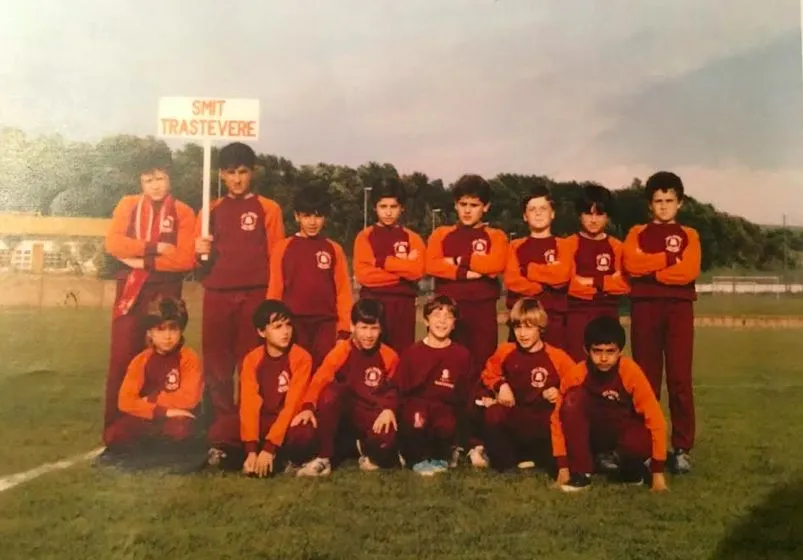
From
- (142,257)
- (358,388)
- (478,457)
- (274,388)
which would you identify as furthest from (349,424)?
(142,257)

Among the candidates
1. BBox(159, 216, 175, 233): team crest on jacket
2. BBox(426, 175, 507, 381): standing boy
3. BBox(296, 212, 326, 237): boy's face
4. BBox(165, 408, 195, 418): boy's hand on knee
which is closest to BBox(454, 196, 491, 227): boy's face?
BBox(426, 175, 507, 381): standing boy

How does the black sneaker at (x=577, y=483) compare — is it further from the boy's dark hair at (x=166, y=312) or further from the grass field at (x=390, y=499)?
the boy's dark hair at (x=166, y=312)

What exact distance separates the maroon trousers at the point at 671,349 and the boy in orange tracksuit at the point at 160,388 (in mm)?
1019

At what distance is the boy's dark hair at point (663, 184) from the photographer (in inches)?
63.2

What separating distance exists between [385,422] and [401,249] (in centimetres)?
40

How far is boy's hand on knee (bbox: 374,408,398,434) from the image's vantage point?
5.16ft

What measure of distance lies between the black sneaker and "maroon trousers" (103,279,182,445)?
965mm

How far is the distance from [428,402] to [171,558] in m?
0.62

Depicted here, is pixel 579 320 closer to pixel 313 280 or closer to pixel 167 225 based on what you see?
pixel 313 280

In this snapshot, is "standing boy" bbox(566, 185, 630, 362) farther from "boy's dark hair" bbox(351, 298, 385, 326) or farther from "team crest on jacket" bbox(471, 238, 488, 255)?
"boy's dark hair" bbox(351, 298, 385, 326)

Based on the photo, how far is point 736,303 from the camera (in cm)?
161

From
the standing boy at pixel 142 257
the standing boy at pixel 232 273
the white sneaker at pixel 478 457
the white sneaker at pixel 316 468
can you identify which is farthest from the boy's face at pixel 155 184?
the white sneaker at pixel 478 457

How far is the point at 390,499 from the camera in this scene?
147 centimetres

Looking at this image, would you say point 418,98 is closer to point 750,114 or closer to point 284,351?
point 284,351
